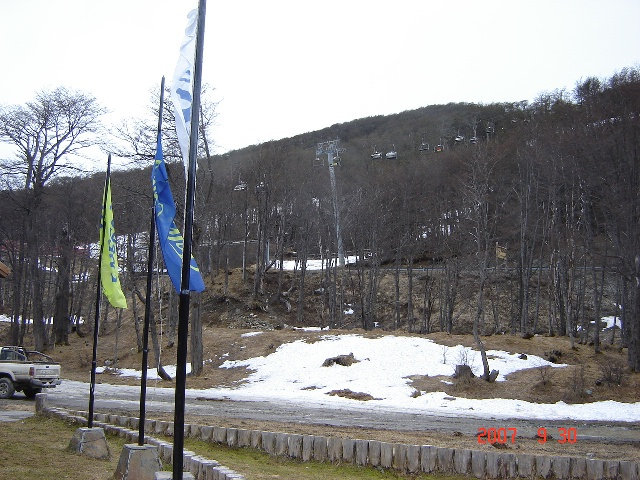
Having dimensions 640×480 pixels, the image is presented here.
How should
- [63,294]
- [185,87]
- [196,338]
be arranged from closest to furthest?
[185,87] < [196,338] < [63,294]

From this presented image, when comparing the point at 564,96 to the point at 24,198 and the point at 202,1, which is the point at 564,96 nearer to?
the point at 24,198

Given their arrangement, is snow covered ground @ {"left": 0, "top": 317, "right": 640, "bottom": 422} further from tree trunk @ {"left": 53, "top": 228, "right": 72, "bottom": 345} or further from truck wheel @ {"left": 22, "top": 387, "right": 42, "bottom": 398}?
tree trunk @ {"left": 53, "top": 228, "right": 72, "bottom": 345}

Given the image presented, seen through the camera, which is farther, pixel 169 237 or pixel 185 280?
pixel 169 237

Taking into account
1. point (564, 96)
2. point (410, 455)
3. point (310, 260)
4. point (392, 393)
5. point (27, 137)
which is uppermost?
point (564, 96)

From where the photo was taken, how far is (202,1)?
20.1 ft

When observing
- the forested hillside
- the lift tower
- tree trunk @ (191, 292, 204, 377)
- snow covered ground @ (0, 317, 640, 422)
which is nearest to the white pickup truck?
snow covered ground @ (0, 317, 640, 422)

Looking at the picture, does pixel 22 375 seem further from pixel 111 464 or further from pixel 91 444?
pixel 111 464

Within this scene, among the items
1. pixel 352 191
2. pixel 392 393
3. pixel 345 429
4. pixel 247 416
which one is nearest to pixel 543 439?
pixel 345 429

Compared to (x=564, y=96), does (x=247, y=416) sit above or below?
below

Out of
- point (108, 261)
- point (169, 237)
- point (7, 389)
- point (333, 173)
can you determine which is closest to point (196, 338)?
point (7, 389)

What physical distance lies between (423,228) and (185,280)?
2021 inches

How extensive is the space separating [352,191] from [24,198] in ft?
94.7

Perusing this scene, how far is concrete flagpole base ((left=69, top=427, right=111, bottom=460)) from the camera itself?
9477 millimetres

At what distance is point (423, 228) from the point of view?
55.7m
